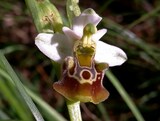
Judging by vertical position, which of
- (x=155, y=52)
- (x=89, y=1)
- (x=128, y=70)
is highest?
(x=155, y=52)

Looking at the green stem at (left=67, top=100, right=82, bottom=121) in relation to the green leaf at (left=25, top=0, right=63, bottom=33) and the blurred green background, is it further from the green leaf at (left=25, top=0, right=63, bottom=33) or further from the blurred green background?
the blurred green background

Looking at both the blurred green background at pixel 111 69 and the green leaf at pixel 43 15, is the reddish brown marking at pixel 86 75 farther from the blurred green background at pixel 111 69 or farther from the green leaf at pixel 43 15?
the blurred green background at pixel 111 69

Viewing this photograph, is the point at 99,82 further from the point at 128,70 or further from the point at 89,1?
the point at 89,1

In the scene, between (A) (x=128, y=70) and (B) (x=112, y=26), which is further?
(A) (x=128, y=70)

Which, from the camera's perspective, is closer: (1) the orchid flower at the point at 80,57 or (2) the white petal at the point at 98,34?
(1) the orchid flower at the point at 80,57

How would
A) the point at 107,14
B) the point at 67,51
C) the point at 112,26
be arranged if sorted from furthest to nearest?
the point at 107,14 < the point at 112,26 < the point at 67,51

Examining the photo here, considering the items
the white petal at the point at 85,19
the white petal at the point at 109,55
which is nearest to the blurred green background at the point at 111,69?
the white petal at the point at 109,55

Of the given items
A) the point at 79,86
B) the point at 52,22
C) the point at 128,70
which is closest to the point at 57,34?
the point at 52,22

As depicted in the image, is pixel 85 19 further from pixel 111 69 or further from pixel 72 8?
pixel 111 69
